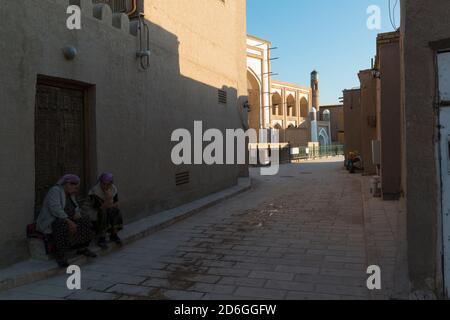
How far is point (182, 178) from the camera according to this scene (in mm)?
9844

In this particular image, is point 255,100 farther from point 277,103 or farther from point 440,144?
point 440,144

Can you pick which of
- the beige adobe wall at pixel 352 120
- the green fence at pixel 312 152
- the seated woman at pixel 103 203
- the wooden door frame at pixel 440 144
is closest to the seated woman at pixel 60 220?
the seated woman at pixel 103 203

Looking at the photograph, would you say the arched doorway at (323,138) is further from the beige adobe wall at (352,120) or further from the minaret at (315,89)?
the beige adobe wall at (352,120)

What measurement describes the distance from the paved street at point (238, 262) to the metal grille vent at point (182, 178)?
3.28 ft

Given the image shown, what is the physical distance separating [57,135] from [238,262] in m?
3.31

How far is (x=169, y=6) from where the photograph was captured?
9.14 m

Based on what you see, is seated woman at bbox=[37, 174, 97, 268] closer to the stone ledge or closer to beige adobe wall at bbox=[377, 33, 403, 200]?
the stone ledge

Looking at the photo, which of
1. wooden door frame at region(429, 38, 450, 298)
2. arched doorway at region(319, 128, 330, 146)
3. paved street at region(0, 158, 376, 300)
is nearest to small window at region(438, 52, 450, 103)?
wooden door frame at region(429, 38, 450, 298)

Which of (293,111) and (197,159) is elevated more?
(293,111)

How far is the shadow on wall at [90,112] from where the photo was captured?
5.08 meters
